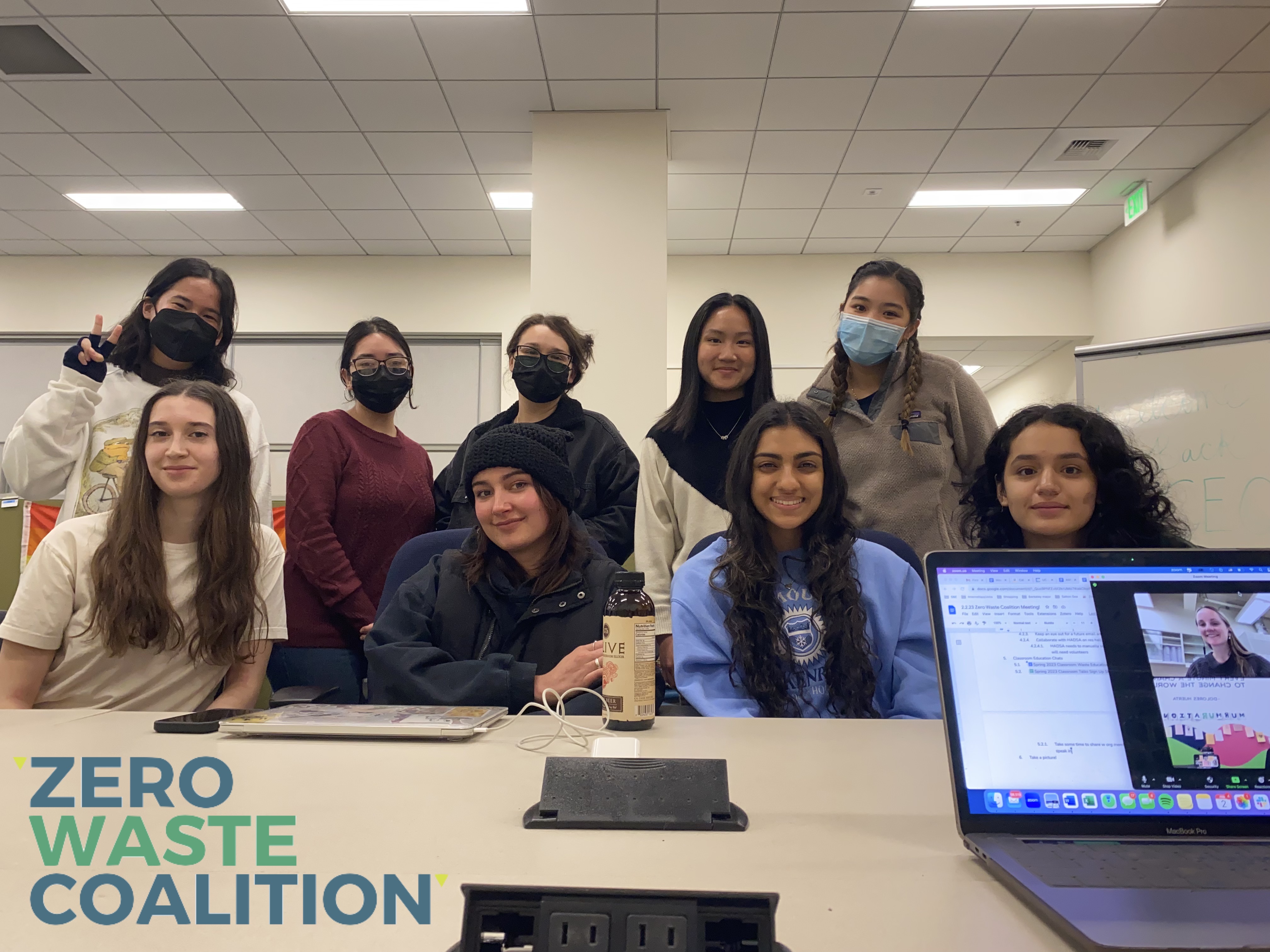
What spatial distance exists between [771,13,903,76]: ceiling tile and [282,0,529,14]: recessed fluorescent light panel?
3.76 ft

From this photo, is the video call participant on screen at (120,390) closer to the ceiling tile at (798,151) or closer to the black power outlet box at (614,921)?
the black power outlet box at (614,921)

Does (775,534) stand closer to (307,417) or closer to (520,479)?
(520,479)

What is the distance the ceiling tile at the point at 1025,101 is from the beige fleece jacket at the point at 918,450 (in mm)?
2460

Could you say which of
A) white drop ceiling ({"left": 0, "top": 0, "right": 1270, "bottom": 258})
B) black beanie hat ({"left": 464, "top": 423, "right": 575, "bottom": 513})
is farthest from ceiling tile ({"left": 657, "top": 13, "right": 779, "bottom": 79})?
black beanie hat ({"left": 464, "top": 423, "right": 575, "bottom": 513})

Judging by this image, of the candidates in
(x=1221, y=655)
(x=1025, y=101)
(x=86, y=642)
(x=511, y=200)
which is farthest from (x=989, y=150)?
(x=86, y=642)

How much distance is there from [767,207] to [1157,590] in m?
4.80

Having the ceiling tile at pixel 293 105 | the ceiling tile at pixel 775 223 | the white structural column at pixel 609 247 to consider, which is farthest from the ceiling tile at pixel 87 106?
the ceiling tile at pixel 775 223

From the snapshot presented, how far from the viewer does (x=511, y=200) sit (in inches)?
198

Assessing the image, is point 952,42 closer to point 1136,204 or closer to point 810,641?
point 1136,204

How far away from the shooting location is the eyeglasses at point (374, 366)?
2266 millimetres

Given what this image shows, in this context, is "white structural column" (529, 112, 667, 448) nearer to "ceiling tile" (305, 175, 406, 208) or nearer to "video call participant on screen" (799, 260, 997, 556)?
"ceiling tile" (305, 175, 406, 208)

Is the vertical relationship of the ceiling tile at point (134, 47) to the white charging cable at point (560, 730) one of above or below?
above

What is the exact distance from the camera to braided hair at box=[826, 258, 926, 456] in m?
2.06

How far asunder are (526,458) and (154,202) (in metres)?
4.80
